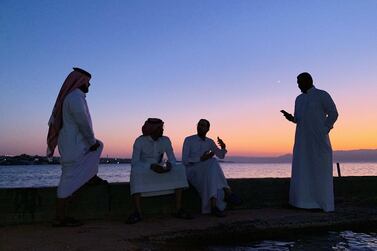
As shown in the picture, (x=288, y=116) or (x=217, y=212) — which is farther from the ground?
(x=288, y=116)

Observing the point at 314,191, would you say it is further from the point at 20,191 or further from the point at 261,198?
the point at 20,191

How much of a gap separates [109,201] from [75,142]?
4.18 ft

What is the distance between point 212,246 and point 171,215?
196cm

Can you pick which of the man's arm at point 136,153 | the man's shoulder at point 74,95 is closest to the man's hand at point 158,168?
the man's arm at point 136,153

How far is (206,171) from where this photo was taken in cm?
715

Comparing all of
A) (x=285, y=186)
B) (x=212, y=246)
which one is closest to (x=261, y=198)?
(x=285, y=186)

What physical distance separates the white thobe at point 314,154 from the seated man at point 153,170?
2.24 metres

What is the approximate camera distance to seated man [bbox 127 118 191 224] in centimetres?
661

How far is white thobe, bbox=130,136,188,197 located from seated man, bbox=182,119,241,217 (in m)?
0.44

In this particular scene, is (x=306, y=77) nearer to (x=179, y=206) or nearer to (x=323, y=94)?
(x=323, y=94)

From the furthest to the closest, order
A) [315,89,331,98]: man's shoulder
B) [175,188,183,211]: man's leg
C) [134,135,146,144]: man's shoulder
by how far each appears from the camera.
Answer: [315,89,331,98]: man's shoulder < [134,135,146,144]: man's shoulder < [175,188,183,211]: man's leg

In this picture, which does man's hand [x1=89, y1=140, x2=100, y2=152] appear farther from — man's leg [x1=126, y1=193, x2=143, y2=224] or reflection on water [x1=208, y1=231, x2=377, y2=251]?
reflection on water [x1=208, y1=231, x2=377, y2=251]

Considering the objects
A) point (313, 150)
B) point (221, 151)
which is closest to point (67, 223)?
point (221, 151)

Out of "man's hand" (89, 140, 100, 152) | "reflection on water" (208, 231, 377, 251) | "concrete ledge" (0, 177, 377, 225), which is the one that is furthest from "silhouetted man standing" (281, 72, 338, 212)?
"man's hand" (89, 140, 100, 152)
